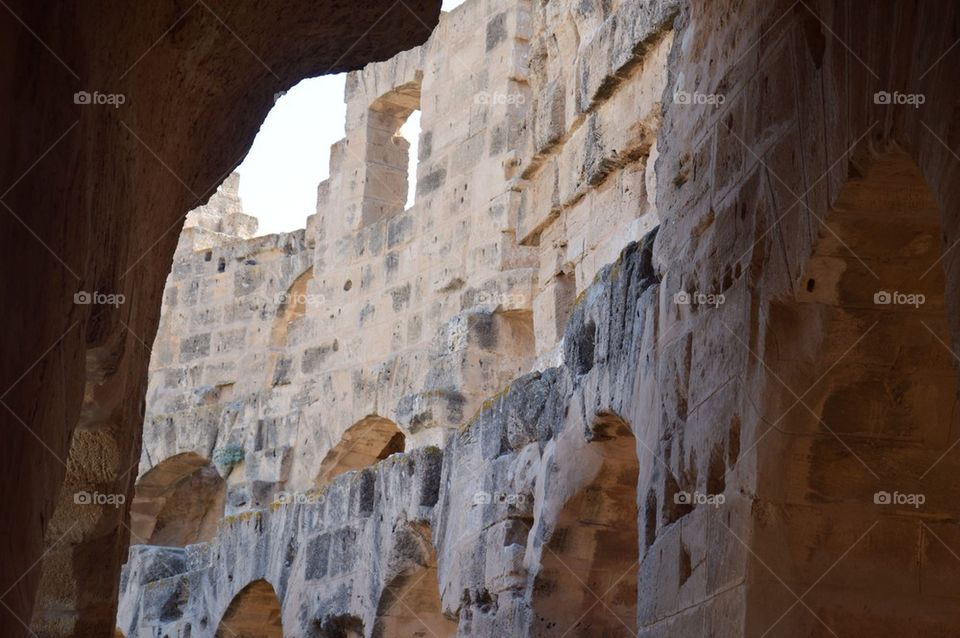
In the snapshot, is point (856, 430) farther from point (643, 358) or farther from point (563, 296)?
point (563, 296)

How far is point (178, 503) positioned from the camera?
68.4 ft

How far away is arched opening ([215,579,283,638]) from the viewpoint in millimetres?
12414

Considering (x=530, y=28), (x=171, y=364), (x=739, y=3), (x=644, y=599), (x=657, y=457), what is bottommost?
(x=644, y=599)

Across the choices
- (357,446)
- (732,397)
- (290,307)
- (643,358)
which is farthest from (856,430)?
(290,307)

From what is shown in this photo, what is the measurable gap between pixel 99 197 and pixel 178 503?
17510mm

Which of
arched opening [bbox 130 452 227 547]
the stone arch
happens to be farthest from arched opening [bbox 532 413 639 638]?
arched opening [bbox 130 452 227 547]

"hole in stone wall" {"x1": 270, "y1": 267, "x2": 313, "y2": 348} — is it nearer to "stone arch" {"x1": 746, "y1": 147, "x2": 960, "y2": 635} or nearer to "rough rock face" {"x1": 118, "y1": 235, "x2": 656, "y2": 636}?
"rough rock face" {"x1": 118, "y1": 235, "x2": 656, "y2": 636}

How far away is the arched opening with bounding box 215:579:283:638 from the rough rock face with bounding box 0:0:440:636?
7.18m

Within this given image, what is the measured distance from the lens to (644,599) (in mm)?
5848

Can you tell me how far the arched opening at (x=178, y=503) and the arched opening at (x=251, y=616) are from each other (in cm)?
729

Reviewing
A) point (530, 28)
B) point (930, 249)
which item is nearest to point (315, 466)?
point (530, 28)

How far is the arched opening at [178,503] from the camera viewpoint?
65.9 feet

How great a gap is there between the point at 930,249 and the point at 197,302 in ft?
56.1

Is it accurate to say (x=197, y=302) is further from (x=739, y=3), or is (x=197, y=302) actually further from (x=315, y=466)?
(x=739, y=3)
